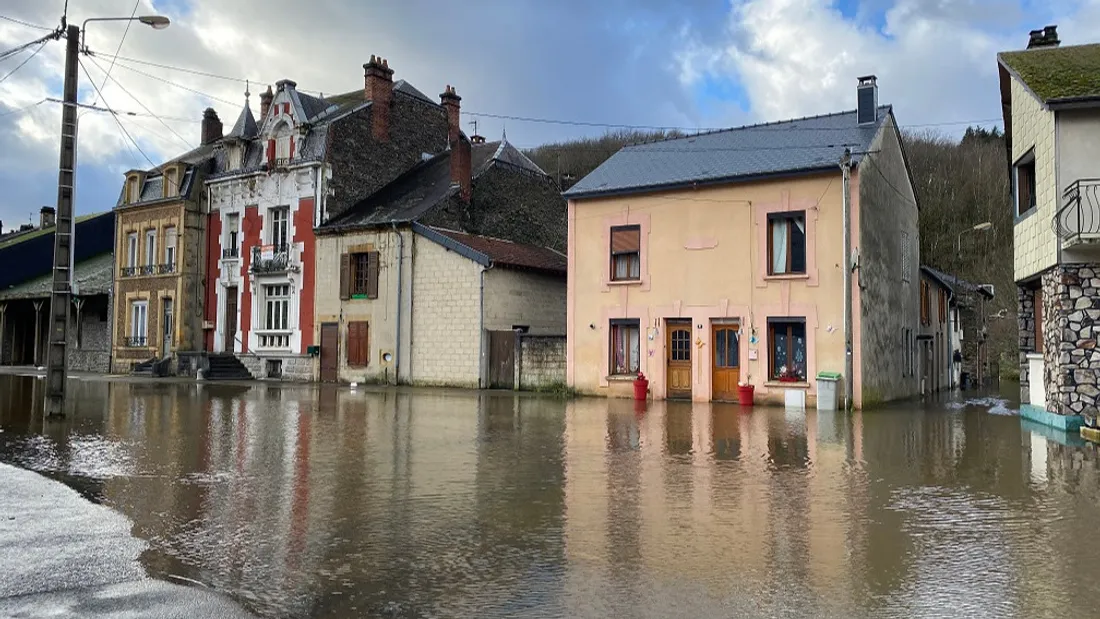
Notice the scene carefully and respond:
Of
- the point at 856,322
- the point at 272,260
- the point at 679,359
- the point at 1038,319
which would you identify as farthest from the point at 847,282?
the point at 272,260

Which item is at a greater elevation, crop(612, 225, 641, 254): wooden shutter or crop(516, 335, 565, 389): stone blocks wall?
crop(612, 225, 641, 254): wooden shutter

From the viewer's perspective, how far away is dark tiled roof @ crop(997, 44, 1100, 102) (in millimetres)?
14828

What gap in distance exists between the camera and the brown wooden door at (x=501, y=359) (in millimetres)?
25609

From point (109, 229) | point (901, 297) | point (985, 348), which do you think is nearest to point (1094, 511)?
point (901, 297)

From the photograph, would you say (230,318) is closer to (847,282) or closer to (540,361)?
(540,361)

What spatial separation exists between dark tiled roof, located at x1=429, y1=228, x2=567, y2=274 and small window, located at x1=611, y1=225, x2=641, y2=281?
4.49 meters

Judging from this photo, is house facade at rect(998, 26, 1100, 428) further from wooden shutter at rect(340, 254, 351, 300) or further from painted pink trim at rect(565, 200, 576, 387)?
wooden shutter at rect(340, 254, 351, 300)

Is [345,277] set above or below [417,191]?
below

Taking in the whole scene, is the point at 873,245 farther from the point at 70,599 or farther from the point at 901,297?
the point at 70,599

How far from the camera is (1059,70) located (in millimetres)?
A: 16031

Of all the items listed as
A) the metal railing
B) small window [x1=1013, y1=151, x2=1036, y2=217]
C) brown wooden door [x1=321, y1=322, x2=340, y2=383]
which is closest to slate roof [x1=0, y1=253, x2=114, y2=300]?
the metal railing

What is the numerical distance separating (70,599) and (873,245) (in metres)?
20.5

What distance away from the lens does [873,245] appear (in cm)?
2164

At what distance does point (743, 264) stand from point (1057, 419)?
823 cm
